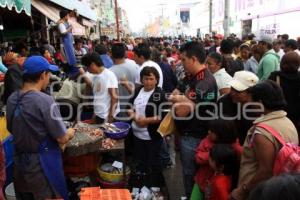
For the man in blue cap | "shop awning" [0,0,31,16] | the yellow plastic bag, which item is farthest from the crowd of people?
"shop awning" [0,0,31,16]

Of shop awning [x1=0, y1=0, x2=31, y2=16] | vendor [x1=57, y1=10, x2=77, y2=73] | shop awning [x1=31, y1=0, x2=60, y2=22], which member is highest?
shop awning [x1=31, y1=0, x2=60, y2=22]

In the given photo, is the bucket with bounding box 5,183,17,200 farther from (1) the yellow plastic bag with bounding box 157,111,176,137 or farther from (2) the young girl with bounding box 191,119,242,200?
(2) the young girl with bounding box 191,119,242,200

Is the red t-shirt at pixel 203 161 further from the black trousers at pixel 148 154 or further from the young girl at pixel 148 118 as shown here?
the black trousers at pixel 148 154

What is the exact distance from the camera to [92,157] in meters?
4.20

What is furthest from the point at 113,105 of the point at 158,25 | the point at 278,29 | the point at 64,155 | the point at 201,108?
the point at 158,25

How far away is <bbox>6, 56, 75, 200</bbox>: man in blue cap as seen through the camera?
3.04 meters

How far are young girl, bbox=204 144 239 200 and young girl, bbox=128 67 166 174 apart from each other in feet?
4.15

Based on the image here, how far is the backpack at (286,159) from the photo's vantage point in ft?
7.41

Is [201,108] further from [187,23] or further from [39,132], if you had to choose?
[187,23]

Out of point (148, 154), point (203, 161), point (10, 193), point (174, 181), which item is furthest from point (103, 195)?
point (174, 181)

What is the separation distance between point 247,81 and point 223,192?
46.8 inches

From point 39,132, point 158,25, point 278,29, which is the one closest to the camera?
point 39,132

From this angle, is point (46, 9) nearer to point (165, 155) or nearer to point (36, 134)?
point (165, 155)

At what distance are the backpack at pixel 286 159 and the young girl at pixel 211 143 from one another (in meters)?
0.79
